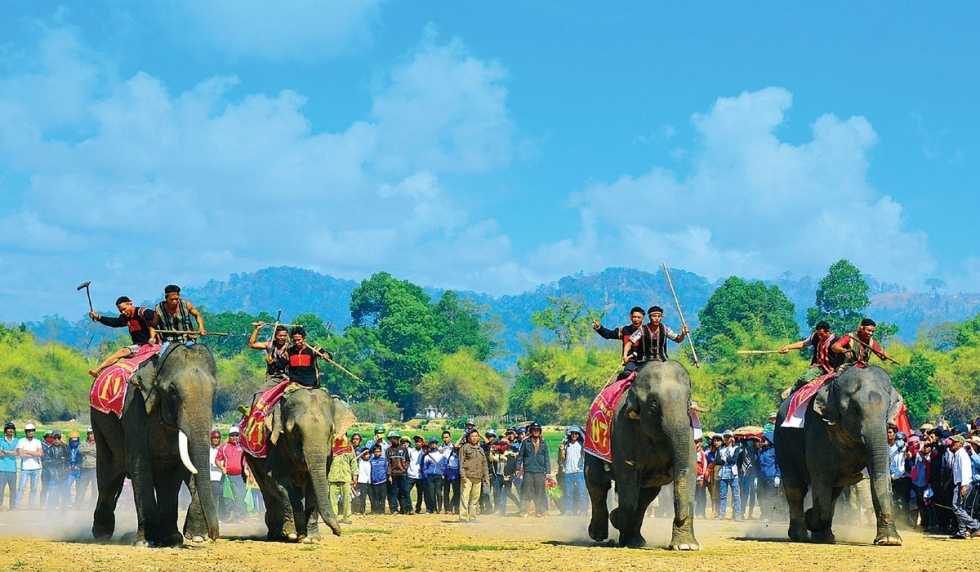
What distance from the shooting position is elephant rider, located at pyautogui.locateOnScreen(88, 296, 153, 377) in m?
20.1

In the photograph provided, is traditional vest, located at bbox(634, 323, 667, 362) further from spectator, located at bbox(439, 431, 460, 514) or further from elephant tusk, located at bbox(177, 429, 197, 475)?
spectator, located at bbox(439, 431, 460, 514)

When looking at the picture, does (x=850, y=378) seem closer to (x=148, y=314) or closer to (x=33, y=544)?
(x=148, y=314)

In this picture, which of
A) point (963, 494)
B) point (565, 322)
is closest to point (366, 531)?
point (963, 494)

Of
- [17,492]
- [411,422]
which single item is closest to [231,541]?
[17,492]

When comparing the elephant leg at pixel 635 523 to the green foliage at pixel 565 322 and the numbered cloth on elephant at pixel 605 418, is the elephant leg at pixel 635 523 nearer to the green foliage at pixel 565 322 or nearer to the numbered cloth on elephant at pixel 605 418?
the numbered cloth on elephant at pixel 605 418

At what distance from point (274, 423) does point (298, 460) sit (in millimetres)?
615

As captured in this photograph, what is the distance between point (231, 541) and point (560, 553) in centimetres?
503

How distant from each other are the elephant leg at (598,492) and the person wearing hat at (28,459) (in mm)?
16662

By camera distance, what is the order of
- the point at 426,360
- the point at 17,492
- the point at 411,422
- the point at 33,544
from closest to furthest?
the point at 33,544, the point at 17,492, the point at 411,422, the point at 426,360

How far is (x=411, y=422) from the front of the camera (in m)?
131

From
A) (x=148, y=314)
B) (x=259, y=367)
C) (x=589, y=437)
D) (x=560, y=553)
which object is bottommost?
(x=560, y=553)

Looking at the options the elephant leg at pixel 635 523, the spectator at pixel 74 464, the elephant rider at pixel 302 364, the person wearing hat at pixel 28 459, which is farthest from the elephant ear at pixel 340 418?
the spectator at pixel 74 464

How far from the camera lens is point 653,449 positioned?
728 inches

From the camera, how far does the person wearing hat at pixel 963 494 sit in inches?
824
